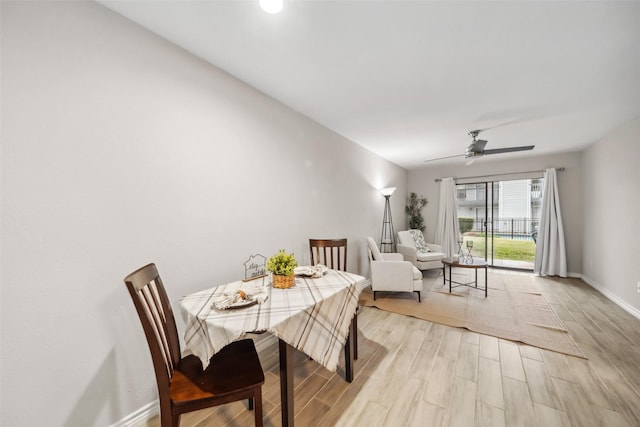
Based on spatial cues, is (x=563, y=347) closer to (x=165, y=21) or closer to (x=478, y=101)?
(x=478, y=101)

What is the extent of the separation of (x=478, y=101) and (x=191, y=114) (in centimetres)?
274

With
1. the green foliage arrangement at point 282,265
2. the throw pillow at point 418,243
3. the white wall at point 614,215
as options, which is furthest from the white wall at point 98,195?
the white wall at point 614,215

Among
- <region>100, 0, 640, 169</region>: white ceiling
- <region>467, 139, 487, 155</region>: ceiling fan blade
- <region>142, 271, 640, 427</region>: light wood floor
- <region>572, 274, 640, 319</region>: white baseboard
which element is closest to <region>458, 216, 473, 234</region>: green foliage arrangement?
<region>572, 274, 640, 319</region>: white baseboard

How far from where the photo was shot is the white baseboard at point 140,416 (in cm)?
141

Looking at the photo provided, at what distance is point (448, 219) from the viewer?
18.7 ft

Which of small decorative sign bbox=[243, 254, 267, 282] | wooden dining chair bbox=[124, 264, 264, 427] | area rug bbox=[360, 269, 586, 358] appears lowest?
area rug bbox=[360, 269, 586, 358]

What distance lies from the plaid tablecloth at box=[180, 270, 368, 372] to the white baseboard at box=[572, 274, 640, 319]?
372cm

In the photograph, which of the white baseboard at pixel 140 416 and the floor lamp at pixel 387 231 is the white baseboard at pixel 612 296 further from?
the white baseboard at pixel 140 416

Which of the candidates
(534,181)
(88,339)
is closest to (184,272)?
(88,339)

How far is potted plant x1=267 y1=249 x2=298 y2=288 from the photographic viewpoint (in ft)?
5.33

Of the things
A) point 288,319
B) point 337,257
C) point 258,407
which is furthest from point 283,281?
→ point 337,257

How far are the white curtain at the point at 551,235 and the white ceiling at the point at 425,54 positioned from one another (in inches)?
78.4

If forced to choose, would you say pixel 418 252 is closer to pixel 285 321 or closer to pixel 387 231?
pixel 387 231

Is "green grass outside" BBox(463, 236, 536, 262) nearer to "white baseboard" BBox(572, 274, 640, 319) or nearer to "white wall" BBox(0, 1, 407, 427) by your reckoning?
"white baseboard" BBox(572, 274, 640, 319)
